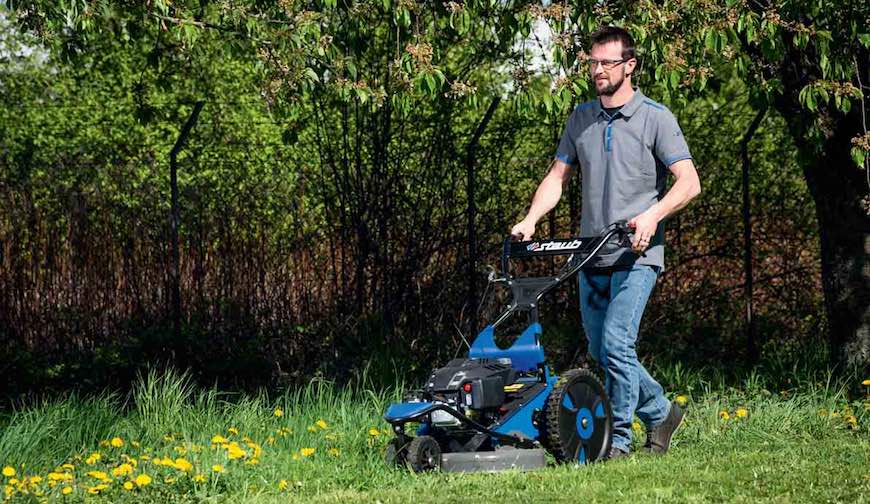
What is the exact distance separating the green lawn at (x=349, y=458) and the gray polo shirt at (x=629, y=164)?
1.04 m

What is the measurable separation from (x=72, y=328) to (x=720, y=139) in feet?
17.5

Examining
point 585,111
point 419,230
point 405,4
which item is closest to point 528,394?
point 585,111

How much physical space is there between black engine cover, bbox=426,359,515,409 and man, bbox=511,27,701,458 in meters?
0.66

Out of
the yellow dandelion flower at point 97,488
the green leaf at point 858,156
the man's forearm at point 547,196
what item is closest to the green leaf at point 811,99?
the green leaf at point 858,156

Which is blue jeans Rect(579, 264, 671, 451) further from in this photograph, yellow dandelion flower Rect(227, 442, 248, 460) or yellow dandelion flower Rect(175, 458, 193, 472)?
yellow dandelion flower Rect(175, 458, 193, 472)

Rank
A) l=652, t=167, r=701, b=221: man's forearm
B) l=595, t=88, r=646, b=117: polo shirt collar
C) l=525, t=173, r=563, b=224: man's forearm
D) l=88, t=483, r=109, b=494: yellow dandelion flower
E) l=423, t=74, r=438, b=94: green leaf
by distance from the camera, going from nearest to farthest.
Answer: l=88, t=483, r=109, b=494: yellow dandelion flower → l=652, t=167, r=701, b=221: man's forearm → l=595, t=88, r=646, b=117: polo shirt collar → l=525, t=173, r=563, b=224: man's forearm → l=423, t=74, r=438, b=94: green leaf

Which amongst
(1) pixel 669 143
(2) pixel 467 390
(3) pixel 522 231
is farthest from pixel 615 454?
(1) pixel 669 143

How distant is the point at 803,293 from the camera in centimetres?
985

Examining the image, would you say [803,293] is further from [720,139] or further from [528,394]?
[528,394]

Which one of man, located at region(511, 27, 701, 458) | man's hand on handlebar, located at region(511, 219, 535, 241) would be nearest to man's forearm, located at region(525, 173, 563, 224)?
man, located at region(511, 27, 701, 458)

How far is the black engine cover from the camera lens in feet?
16.8

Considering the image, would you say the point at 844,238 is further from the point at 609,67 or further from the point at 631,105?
the point at 609,67

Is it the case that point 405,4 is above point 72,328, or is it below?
above

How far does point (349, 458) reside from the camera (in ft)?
19.4
